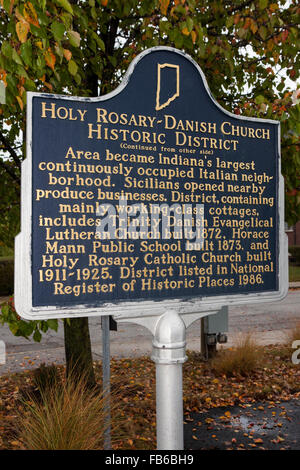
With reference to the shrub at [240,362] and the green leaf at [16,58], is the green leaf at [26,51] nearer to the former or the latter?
the green leaf at [16,58]

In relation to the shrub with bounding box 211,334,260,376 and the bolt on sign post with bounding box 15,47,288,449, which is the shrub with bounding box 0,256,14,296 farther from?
the bolt on sign post with bounding box 15,47,288,449

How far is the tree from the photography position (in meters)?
A: 3.85

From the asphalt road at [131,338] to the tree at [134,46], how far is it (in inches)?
Result: 154

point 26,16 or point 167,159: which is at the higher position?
point 26,16

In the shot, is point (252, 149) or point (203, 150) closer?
point (203, 150)

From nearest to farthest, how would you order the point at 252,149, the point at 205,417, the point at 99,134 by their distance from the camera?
1. the point at 99,134
2. the point at 252,149
3. the point at 205,417

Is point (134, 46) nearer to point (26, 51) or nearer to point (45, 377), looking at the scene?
point (26, 51)

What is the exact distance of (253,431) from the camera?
569 centimetres

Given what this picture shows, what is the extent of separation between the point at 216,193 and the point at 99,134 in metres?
1.01

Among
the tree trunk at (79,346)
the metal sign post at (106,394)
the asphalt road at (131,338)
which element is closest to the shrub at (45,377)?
the tree trunk at (79,346)

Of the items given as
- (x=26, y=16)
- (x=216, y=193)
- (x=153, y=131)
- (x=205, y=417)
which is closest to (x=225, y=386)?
(x=205, y=417)

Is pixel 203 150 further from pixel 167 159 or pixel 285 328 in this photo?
pixel 285 328

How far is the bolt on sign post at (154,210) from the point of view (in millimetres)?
3287

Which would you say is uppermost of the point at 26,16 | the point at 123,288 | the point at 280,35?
the point at 280,35
